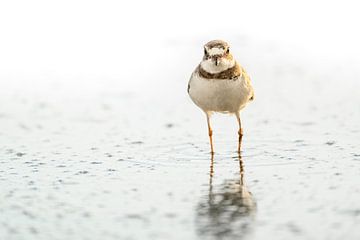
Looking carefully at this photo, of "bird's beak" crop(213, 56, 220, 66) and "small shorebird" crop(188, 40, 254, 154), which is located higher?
"bird's beak" crop(213, 56, 220, 66)

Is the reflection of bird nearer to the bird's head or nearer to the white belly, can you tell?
the white belly

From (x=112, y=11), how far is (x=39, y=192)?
27.9 feet

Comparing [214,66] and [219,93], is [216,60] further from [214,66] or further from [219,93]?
[219,93]

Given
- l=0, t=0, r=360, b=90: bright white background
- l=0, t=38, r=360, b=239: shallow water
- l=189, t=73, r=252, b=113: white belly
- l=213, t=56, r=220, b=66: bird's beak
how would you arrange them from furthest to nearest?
l=0, t=0, r=360, b=90: bright white background < l=189, t=73, r=252, b=113: white belly < l=213, t=56, r=220, b=66: bird's beak < l=0, t=38, r=360, b=239: shallow water

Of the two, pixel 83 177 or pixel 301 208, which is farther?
pixel 83 177

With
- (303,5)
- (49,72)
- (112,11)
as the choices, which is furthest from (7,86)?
(303,5)

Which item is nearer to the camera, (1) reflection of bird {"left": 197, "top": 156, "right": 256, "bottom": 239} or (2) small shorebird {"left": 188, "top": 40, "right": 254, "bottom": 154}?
(1) reflection of bird {"left": 197, "top": 156, "right": 256, "bottom": 239}

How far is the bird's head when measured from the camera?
802 cm

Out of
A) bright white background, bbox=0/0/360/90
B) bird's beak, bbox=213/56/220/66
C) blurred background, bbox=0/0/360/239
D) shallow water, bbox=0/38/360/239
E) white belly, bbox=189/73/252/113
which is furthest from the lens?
bright white background, bbox=0/0/360/90

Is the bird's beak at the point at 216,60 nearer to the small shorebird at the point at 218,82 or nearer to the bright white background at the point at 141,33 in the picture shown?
the small shorebird at the point at 218,82

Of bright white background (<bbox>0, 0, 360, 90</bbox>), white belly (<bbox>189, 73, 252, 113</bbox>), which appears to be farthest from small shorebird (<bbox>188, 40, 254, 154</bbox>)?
bright white background (<bbox>0, 0, 360, 90</bbox>)

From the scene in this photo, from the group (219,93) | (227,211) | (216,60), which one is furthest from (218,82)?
(227,211)

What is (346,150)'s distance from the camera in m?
7.78

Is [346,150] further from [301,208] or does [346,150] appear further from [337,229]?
[337,229]
